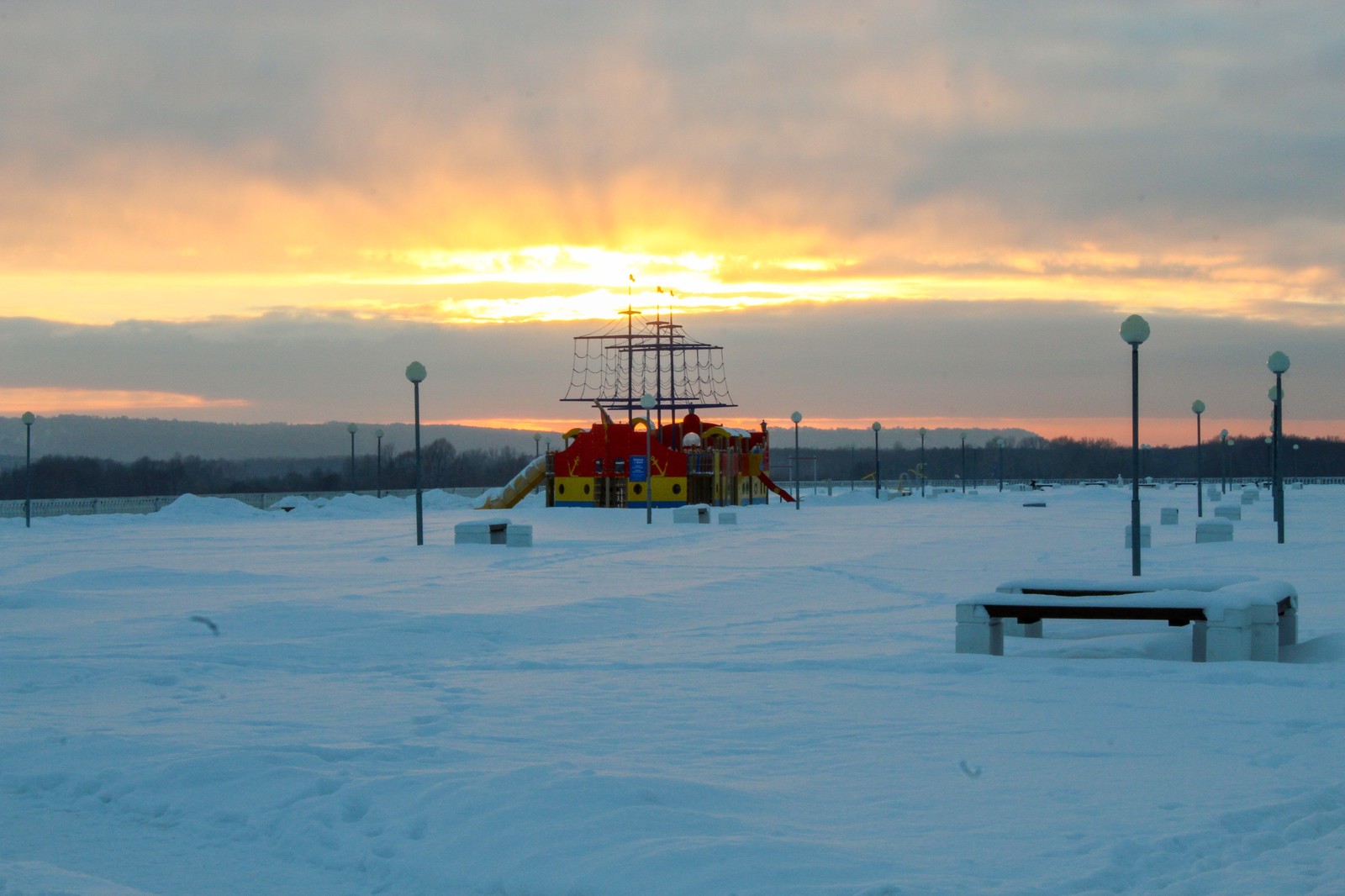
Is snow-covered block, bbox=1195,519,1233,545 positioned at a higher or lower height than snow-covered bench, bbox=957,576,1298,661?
lower

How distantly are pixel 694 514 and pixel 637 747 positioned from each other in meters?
30.9

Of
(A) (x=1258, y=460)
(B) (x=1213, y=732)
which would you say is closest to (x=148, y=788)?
(B) (x=1213, y=732)

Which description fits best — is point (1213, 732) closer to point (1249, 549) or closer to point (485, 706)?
point (485, 706)

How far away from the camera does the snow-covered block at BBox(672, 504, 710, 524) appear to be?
126ft

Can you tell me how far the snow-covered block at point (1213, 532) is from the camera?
2786 cm

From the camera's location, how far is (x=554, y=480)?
2188 inches

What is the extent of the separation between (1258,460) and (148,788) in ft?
620

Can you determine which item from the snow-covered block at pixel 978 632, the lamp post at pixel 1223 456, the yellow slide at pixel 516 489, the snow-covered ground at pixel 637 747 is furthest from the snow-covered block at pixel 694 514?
the lamp post at pixel 1223 456

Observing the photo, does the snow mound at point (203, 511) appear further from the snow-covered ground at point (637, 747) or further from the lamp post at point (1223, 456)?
the lamp post at point (1223, 456)

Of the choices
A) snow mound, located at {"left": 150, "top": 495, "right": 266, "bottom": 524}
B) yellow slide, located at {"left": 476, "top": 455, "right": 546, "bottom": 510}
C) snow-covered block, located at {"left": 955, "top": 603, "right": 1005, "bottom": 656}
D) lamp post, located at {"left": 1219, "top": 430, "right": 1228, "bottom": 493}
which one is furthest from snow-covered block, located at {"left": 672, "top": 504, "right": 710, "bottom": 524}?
lamp post, located at {"left": 1219, "top": 430, "right": 1228, "bottom": 493}

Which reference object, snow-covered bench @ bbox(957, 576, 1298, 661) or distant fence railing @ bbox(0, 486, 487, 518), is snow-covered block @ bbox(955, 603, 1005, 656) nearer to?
snow-covered bench @ bbox(957, 576, 1298, 661)

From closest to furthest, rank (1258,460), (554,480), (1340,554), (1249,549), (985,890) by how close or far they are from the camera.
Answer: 1. (985,890)
2. (1340,554)
3. (1249,549)
4. (554,480)
5. (1258,460)

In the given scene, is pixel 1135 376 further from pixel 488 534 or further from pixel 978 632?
pixel 488 534

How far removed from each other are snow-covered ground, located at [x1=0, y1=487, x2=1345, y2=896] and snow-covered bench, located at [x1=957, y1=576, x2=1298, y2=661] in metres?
0.31
